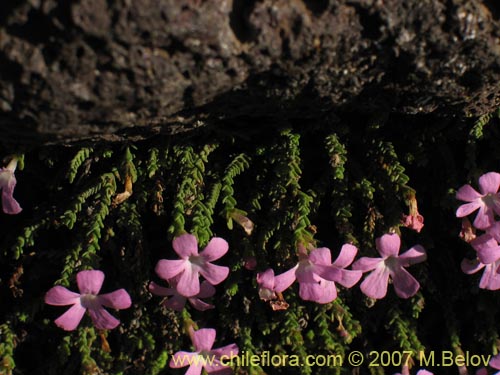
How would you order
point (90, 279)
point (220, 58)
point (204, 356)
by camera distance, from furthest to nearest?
point (204, 356) → point (90, 279) → point (220, 58)

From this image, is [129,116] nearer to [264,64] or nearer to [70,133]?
[70,133]

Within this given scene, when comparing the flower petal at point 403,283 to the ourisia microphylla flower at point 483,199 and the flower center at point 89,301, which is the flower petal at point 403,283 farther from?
the flower center at point 89,301

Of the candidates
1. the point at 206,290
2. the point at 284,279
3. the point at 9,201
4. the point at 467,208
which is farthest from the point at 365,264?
the point at 9,201

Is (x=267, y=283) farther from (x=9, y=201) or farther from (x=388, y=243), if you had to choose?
(x=9, y=201)

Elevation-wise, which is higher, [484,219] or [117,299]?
[484,219]

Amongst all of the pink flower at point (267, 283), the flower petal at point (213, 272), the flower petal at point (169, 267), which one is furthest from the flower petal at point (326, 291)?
the flower petal at point (169, 267)

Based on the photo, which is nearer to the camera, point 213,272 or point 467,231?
point 213,272

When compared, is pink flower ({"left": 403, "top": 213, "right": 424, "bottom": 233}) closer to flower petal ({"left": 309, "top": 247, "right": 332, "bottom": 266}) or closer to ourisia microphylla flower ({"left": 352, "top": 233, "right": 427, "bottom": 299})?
ourisia microphylla flower ({"left": 352, "top": 233, "right": 427, "bottom": 299})
